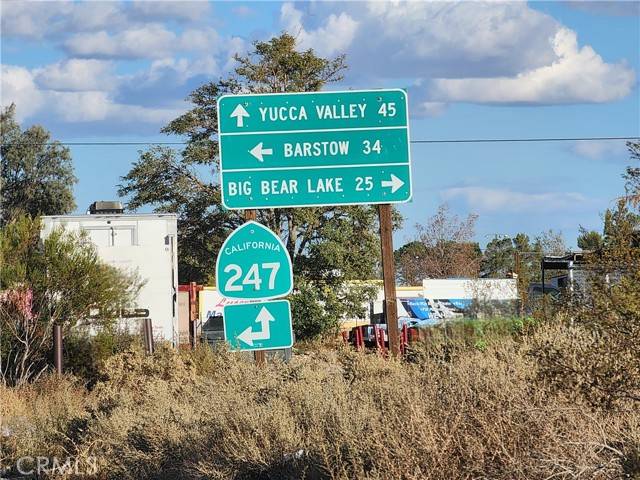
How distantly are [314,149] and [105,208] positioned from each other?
1608 centimetres

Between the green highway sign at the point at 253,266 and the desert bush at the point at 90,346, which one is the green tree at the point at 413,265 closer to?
the desert bush at the point at 90,346

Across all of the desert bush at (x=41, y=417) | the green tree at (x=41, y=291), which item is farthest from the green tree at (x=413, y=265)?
the desert bush at (x=41, y=417)

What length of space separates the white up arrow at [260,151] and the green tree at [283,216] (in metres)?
24.6

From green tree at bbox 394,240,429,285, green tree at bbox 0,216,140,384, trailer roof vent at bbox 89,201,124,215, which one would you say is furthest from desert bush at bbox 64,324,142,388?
green tree at bbox 394,240,429,285

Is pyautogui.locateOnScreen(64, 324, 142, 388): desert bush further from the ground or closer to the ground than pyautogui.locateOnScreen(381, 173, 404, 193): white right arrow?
closer to the ground

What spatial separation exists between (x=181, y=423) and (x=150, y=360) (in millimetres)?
5488

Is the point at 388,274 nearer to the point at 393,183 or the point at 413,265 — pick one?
the point at 393,183

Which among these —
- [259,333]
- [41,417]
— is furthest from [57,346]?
[259,333]

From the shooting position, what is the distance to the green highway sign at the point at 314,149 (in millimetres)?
13141

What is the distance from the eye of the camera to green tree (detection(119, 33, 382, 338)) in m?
39.5

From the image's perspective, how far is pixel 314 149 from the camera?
13203mm

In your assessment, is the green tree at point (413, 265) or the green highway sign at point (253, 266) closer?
the green highway sign at point (253, 266)

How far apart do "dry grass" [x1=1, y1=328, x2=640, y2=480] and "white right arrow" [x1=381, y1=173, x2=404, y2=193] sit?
2.11 m

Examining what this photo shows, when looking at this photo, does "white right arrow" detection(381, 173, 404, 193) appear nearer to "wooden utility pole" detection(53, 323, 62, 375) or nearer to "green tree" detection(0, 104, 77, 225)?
"wooden utility pole" detection(53, 323, 62, 375)
